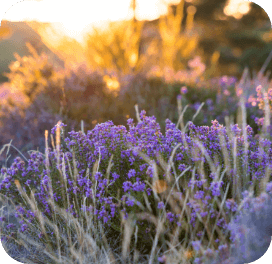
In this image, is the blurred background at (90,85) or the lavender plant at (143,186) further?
the blurred background at (90,85)

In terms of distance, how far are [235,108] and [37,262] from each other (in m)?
3.64

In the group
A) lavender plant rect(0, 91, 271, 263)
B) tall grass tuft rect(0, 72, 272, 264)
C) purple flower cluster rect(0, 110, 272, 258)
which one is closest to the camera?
tall grass tuft rect(0, 72, 272, 264)

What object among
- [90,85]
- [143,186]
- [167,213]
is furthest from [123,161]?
[90,85]

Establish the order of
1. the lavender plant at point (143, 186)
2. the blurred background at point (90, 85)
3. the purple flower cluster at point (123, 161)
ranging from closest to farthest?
the lavender plant at point (143, 186) → the purple flower cluster at point (123, 161) → the blurred background at point (90, 85)

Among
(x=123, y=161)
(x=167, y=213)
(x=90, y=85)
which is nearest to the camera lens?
(x=167, y=213)

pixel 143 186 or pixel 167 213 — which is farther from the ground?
pixel 143 186

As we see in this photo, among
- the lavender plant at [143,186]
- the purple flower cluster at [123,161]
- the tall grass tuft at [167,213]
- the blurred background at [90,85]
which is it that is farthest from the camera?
the blurred background at [90,85]

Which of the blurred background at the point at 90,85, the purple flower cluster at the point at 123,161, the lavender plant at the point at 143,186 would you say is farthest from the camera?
the blurred background at the point at 90,85

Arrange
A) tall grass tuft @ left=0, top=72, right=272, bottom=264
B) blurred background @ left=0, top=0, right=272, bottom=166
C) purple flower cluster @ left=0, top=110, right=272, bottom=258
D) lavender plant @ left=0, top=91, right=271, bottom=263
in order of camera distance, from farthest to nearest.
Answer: blurred background @ left=0, top=0, right=272, bottom=166, purple flower cluster @ left=0, top=110, right=272, bottom=258, lavender plant @ left=0, top=91, right=271, bottom=263, tall grass tuft @ left=0, top=72, right=272, bottom=264

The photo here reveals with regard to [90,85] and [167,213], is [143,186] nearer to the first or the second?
[167,213]

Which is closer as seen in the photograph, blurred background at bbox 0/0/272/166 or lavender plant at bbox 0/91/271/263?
lavender plant at bbox 0/91/271/263

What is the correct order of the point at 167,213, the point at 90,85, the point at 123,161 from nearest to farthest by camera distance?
the point at 167,213 → the point at 123,161 → the point at 90,85

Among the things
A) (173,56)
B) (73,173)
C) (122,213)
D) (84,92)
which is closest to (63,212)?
(73,173)

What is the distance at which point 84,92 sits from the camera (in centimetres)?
486
